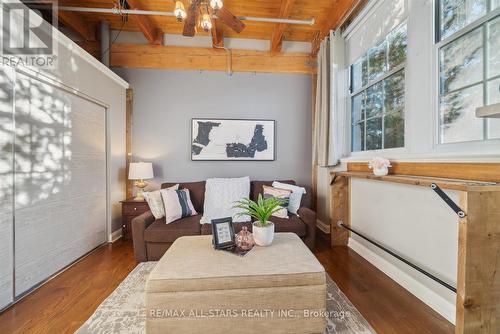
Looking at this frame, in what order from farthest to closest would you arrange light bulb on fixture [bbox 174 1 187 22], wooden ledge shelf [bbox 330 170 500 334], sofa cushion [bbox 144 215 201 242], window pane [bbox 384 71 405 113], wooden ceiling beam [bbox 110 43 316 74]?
1. wooden ceiling beam [bbox 110 43 316 74]
2. sofa cushion [bbox 144 215 201 242]
3. window pane [bbox 384 71 405 113]
4. light bulb on fixture [bbox 174 1 187 22]
5. wooden ledge shelf [bbox 330 170 500 334]

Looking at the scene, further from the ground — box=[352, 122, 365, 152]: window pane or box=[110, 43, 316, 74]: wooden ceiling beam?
box=[110, 43, 316, 74]: wooden ceiling beam

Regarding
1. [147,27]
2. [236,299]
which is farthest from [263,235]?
[147,27]

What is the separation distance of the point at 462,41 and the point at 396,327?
2024 mm

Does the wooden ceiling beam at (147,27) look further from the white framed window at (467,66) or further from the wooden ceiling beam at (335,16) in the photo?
the white framed window at (467,66)

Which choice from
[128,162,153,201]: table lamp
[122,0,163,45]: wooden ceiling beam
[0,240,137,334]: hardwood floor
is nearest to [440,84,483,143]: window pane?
[0,240,137,334]: hardwood floor

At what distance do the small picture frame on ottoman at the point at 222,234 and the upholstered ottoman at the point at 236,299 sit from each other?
0.85 feet

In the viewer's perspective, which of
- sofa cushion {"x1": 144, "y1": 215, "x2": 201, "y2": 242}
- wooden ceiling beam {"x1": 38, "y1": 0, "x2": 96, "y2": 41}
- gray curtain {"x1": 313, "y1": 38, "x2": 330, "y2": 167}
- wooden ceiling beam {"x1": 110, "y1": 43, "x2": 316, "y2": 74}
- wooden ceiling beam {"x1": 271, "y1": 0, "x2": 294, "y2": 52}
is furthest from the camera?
wooden ceiling beam {"x1": 110, "y1": 43, "x2": 316, "y2": 74}

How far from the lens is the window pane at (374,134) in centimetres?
242

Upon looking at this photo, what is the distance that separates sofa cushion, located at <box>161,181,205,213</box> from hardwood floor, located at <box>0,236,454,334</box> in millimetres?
975

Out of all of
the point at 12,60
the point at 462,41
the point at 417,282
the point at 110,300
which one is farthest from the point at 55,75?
the point at 417,282

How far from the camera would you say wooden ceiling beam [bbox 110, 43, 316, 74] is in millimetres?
3271

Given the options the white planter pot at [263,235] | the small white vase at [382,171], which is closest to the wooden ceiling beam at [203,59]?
the small white vase at [382,171]

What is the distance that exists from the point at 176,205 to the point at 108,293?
103 cm

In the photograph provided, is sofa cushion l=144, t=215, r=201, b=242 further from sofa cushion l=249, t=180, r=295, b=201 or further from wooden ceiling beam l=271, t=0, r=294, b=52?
wooden ceiling beam l=271, t=0, r=294, b=52
